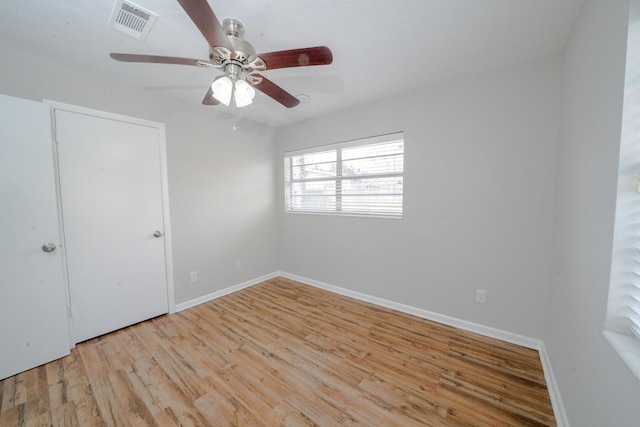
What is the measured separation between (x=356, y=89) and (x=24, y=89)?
9.13 feet

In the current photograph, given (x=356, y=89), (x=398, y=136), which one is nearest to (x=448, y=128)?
(x=398, y=136)

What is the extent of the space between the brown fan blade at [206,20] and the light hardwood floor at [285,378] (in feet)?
6.91

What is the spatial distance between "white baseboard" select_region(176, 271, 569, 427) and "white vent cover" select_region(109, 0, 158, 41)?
2.60 m

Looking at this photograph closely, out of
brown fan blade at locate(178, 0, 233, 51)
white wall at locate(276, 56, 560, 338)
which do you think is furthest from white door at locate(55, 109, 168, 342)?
white wall at locate(276, 56, 560, 338)

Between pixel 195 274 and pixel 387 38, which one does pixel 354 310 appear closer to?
pixel 195 274

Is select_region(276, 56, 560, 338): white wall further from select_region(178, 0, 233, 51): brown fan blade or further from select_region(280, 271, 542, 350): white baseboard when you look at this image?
select_region(178, 0, 233, 51): brown fan blade

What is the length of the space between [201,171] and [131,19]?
5.13ft

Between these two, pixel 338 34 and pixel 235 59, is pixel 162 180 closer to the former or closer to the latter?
pixel 235 59

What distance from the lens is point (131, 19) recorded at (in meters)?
1.42

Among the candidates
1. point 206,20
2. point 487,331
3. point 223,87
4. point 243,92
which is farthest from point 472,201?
point 206,20

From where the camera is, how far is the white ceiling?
4.35 feet

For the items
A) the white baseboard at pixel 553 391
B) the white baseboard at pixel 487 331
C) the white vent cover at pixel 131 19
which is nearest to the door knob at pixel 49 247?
the white vent cover at pixel 131 19

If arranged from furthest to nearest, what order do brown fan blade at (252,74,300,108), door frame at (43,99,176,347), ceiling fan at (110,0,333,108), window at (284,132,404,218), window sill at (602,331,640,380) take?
window at (284,132,404,218)
door frame at (43,99,176,347)
brown fan blade at (252,74,300,108)
ceiling fan at (110,0,333,108)
window sill at (602,331,640,380)

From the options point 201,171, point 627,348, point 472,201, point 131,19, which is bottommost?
point 627,348
